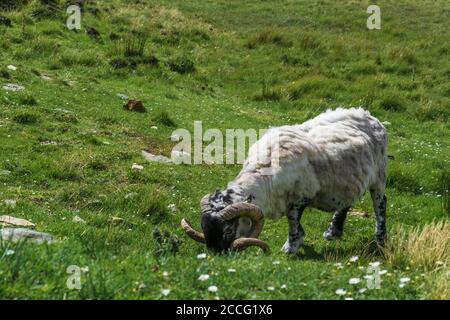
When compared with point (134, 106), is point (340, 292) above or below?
above

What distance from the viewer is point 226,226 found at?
9.33 m

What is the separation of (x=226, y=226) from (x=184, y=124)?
9449 millimetres

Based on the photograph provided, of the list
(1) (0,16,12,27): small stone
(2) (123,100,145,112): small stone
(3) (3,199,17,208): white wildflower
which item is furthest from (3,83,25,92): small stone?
(3) (3,199,17,208): white wildflower

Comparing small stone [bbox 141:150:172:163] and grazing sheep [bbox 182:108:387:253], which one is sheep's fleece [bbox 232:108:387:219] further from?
small stone [bbox 141:150:172:163]

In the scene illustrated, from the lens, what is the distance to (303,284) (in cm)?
679

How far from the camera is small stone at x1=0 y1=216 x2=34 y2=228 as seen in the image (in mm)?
10102

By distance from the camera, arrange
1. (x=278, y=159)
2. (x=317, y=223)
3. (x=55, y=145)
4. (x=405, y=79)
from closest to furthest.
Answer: (x=278, y=159)
(x=317, y=223)
(x=55, y=145)
(x=405, y=79)

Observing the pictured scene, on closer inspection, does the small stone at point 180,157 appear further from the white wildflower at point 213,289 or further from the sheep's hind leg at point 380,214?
the white wildflower at point 213,289

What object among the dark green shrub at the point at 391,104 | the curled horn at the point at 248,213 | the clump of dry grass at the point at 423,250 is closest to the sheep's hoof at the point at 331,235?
the clump of dry grass at the point at 423,250

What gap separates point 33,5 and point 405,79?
15533mm

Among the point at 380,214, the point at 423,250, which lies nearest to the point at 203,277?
the point at 423,250

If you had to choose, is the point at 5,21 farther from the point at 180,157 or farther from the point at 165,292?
the point at 165,292
